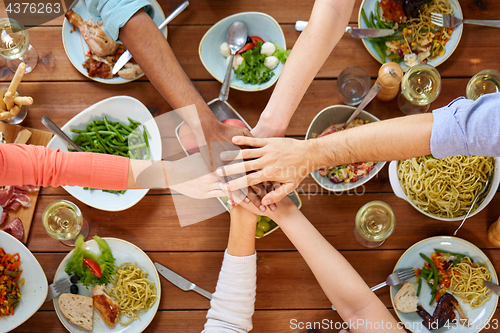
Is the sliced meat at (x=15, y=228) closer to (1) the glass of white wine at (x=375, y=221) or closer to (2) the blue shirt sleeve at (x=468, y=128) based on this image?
(1) the glass of white wine at (x=375, y=221)

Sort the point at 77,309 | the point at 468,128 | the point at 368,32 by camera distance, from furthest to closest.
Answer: the point at 368,32
the point at 77,309
the point at 468,128

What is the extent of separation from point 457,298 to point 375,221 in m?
0.47

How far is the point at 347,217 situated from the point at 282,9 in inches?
40.7

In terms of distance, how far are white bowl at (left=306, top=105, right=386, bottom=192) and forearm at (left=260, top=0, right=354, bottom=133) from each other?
0.39 feet

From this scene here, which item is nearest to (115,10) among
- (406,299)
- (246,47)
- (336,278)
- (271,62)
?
(246,47)

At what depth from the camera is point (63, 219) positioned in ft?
4.93

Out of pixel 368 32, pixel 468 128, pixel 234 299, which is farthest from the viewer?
pixel 368 32

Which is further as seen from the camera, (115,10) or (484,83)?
(484,83)

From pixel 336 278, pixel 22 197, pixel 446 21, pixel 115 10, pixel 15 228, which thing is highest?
pixel 446 21

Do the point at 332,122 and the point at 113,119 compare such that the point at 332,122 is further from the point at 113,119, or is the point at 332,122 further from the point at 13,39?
the point at 13,39

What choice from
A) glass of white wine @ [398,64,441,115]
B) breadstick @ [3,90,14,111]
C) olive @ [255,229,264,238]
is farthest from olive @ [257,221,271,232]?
breadstick @ [3,90,14,111]

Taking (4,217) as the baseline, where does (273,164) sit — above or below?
above

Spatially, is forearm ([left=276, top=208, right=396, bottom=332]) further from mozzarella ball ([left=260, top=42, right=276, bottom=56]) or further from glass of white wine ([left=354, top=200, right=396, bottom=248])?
mozzarella ball ([left=260, top=42, right=276, bottom=56])

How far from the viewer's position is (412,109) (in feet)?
5.17
